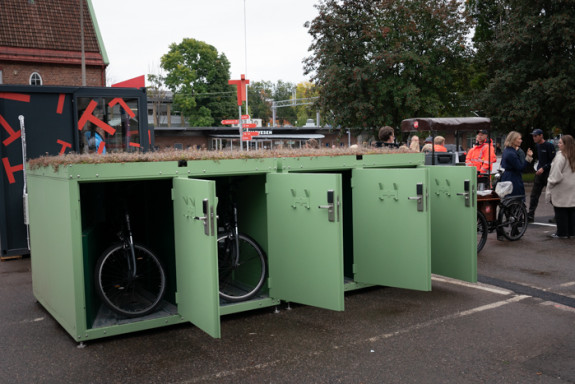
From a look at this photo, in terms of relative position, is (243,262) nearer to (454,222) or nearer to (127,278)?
(127,278)

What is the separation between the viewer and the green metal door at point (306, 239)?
501 cm

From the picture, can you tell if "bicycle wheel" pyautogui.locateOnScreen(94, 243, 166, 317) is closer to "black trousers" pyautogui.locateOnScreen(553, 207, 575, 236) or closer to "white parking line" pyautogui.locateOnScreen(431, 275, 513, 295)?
"white parking line" pyautogui.locateOnScreen(431, 275, 513, 295)

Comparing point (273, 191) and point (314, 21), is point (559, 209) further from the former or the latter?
point (314, 21)

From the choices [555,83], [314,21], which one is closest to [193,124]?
[314,21]

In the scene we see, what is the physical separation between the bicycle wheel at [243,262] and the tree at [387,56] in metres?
21.5

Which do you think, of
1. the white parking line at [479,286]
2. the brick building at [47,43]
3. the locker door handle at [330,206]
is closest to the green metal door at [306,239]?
the locker door handle at [330,206]

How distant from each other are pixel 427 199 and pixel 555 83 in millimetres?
19264

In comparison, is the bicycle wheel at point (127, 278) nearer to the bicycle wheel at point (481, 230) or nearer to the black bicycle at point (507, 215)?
the bicycle wheel at point (481, 230)

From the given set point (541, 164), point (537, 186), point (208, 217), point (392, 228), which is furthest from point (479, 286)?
point (541, 164)

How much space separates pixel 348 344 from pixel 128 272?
220 centimetres

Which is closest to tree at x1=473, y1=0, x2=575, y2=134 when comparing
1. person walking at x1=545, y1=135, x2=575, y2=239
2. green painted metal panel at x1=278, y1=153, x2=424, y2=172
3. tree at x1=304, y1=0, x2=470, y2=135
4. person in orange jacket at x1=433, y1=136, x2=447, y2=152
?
tree at x1=304, y1=0, x2=470, y2=135

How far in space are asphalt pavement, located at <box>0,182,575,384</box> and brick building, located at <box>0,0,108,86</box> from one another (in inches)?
1126

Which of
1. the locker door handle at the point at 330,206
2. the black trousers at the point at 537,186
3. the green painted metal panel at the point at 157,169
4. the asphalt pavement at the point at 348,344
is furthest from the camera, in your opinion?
the black trousers at the point at 537,186

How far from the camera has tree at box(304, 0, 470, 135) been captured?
2694 centimetres
